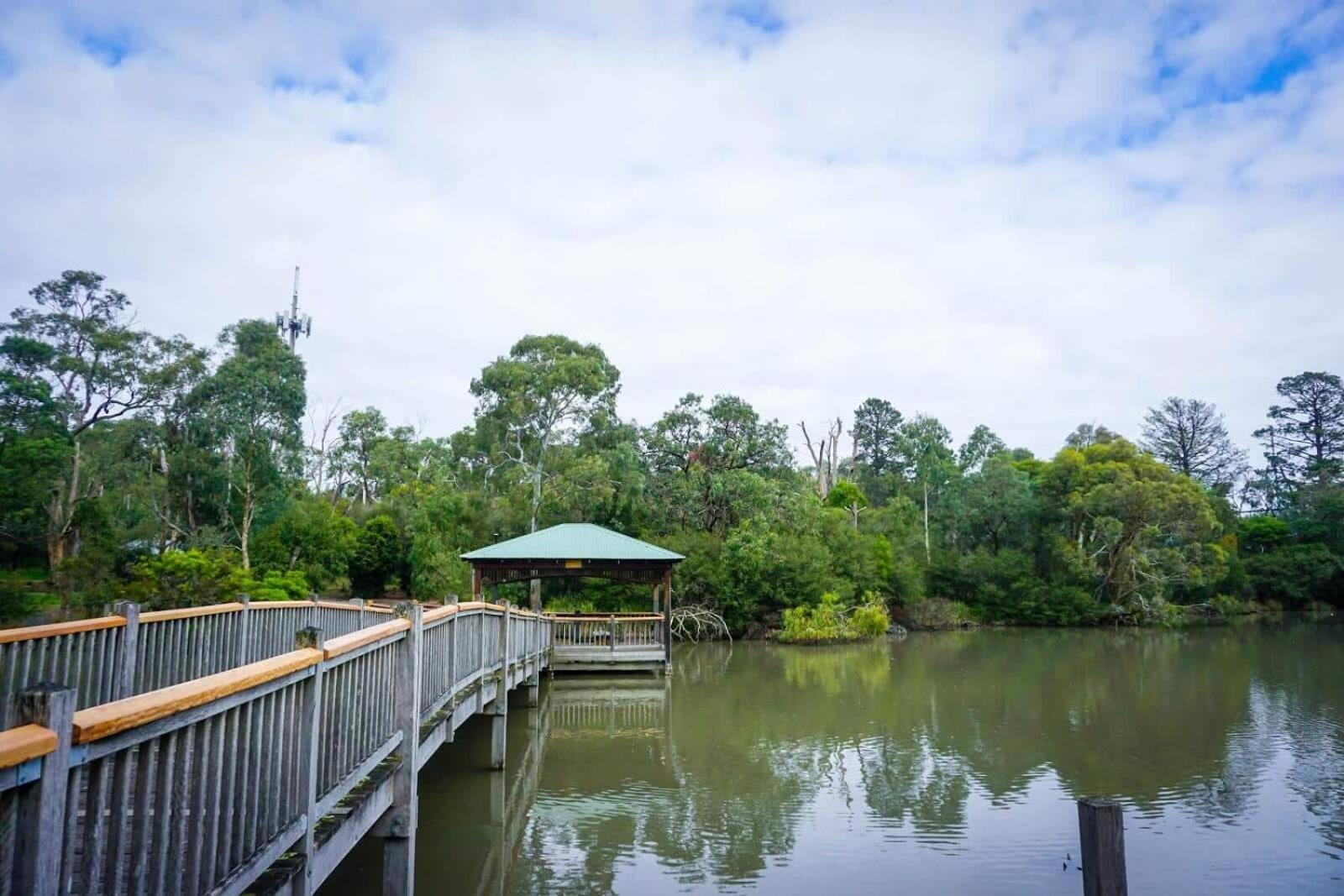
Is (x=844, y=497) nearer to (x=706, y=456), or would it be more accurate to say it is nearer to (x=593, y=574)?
(x=706, y=456)

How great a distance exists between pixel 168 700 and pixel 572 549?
52.6 feet

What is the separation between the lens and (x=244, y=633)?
281 inches

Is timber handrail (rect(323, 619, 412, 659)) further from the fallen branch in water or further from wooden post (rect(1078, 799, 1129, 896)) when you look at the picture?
the fallen branch in water

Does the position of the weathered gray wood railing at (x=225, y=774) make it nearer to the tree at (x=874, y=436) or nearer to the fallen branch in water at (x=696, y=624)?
the fallen branch in water at (x=696, y=624)

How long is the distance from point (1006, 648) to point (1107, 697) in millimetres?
9694

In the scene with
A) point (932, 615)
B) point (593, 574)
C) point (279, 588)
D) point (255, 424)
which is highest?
point (255, 424)

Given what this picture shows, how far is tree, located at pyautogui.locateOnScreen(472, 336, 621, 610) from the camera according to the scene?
28953 mm

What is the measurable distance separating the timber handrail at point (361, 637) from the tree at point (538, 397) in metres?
23.5

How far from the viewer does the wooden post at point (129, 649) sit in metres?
5.05

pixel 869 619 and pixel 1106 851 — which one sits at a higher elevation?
pixel 1106 851

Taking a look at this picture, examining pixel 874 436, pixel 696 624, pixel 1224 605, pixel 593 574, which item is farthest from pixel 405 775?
pixel 874 436

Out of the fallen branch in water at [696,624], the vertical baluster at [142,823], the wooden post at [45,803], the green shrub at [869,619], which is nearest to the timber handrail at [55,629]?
the vertical baluster at [142,823]

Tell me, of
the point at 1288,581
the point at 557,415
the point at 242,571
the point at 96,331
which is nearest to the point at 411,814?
the point at 242,571

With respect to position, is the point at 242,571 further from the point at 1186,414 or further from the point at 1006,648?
the point at 1186,414
